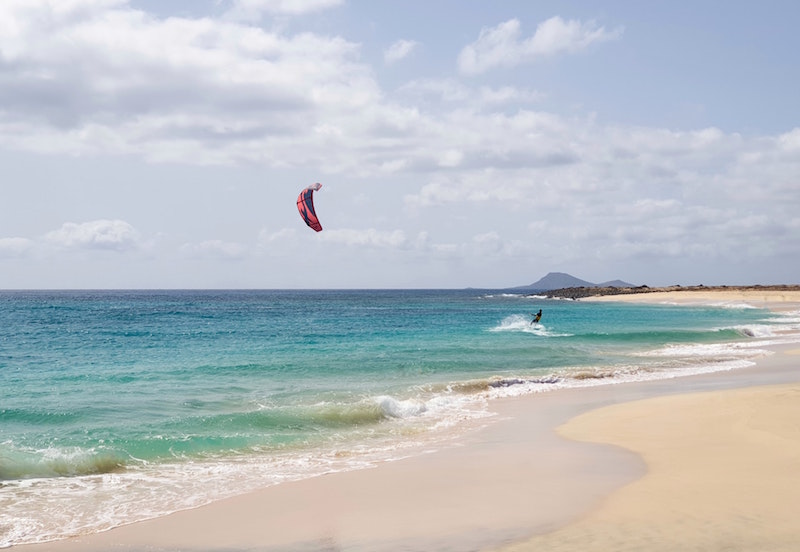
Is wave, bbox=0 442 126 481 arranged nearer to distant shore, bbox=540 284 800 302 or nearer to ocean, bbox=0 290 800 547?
ocean, bbox=0 290 800 547

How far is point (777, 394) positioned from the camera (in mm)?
15492

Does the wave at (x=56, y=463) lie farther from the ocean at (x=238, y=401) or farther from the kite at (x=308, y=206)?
the kite at (x=308, y=206)

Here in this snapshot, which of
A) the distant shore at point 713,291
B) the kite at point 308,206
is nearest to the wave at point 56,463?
the kite at point 308,206

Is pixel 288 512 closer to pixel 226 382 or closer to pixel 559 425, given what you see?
pixel 559 425

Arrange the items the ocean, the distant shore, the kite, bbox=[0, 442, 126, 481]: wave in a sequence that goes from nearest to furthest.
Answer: the ocean → bbox=[0, 442, 126, 481]: wave → the kite → the distant shore

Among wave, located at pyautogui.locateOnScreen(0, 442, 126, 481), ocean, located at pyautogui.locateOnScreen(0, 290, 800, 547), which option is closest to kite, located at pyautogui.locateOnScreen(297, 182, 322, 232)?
ocean, located at pyautogui.locateOnScreen(0, 290, 800, 547)

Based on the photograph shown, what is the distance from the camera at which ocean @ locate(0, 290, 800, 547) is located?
9.86m

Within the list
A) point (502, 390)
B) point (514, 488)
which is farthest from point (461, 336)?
point (514, 488)

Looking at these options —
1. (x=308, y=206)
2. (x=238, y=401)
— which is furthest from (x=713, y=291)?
(x=238, y=401)

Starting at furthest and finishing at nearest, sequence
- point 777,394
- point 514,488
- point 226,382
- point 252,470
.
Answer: point 226,382 < point 777,394 < point 252,470 < point 514,488

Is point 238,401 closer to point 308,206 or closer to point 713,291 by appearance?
point 308,206

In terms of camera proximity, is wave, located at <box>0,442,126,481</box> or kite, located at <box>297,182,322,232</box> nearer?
wave, located at <box>0,442,126,481</box>

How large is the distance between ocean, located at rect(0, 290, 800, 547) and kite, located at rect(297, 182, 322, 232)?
18.2 ft

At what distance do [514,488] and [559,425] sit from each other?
17.7 ft
